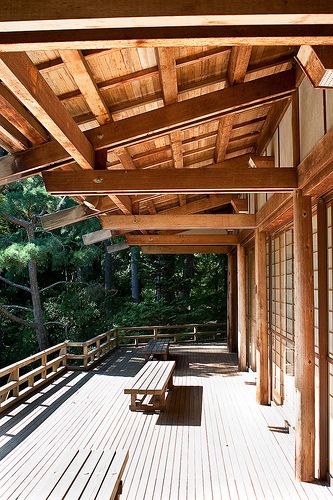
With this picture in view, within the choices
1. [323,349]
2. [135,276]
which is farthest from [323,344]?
[135,276]

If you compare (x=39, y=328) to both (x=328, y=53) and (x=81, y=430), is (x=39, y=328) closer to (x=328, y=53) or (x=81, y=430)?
(x=81, y=430)

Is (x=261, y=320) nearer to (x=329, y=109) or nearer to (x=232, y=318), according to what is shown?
(x=329, y=109)

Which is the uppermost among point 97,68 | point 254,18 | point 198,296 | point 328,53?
point 97,68

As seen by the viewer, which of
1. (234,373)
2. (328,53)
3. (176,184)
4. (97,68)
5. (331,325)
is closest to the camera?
(328,53)

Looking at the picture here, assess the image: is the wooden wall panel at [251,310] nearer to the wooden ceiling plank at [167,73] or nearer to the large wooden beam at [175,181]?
the large wooden beam at [175,181]

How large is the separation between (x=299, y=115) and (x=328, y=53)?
2493mm

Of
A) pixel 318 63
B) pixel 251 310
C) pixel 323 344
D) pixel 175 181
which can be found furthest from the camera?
pixel 251 310

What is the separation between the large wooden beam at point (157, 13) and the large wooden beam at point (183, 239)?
823 cm

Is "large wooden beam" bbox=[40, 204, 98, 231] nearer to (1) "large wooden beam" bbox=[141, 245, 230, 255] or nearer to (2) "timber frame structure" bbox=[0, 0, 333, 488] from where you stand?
(2) "timber frame structure" bbox=[0, 0, 333, 488]

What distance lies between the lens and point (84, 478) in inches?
120

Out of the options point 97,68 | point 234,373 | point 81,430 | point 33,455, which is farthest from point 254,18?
point 234,373

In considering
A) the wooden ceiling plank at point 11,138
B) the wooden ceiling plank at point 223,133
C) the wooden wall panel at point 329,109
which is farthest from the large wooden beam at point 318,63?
the wooden ceiling plank at point 223,133

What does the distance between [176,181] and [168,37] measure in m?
2.49

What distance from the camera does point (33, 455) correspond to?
475 cm
